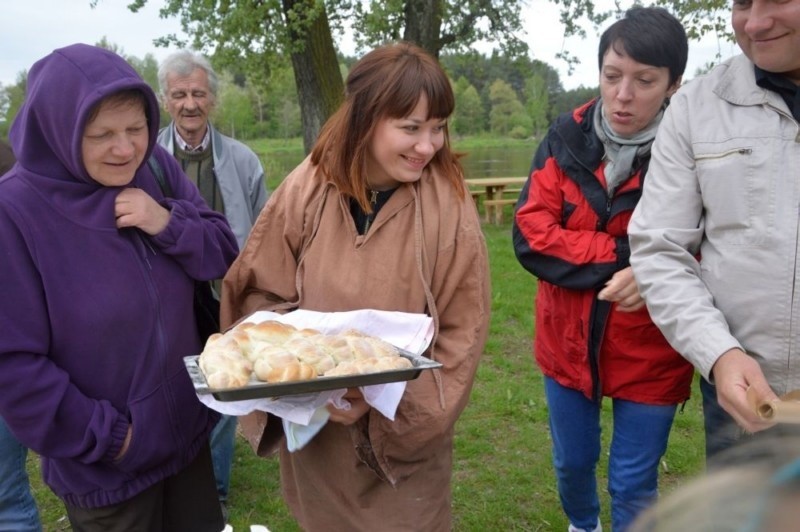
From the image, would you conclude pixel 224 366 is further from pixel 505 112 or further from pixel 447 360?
pixel 505 112

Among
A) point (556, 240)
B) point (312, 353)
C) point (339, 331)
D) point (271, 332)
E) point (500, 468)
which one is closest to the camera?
point (312, 353)

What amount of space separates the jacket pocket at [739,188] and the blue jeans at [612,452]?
0.92 m

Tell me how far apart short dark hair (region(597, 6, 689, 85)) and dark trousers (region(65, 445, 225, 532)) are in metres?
2.06

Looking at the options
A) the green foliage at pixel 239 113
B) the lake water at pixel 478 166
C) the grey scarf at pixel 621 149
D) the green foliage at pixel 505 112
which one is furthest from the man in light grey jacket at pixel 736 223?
the green foliage at pixel 505 112

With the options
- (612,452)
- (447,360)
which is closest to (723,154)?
(447,360)

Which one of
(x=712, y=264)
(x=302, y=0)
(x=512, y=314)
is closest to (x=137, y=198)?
(x=712, y=264)

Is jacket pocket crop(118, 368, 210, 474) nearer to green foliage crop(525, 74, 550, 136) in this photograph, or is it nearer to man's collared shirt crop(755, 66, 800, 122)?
man's collared shirt crop(755, 66, 800, 122)

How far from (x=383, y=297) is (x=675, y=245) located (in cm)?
88

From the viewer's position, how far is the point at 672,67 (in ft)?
8.89

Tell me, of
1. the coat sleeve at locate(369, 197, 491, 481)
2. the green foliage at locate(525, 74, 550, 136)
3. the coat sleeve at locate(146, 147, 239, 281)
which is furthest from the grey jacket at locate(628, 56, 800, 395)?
the green foliage at locate(525, 74, 550, 136)

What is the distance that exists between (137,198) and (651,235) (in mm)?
1576

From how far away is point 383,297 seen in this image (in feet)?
7.54

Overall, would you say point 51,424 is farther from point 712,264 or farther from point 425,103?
point 712,264

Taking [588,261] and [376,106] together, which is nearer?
[376,106]
